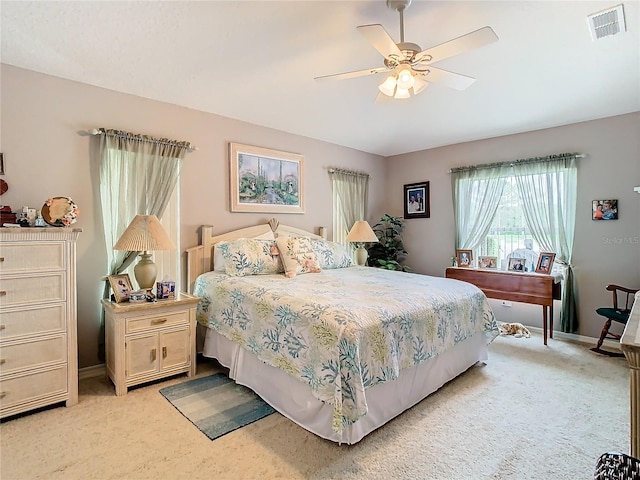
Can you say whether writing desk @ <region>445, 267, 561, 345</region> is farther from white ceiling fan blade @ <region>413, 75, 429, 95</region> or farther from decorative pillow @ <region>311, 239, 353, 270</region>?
white ceiling fan blade @ <region>413, 75, 429, 95</region>

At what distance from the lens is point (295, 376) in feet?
7.11

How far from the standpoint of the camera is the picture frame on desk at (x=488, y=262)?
454cm

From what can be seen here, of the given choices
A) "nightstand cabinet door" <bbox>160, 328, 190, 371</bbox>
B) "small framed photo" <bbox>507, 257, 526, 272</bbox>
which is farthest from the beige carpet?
"small framed photo" <bbox>507, 257, 526, 272</bbox>

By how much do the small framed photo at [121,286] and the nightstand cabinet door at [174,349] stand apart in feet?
1.41

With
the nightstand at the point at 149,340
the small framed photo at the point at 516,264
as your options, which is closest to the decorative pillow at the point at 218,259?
the nightstand at the point at 149,340

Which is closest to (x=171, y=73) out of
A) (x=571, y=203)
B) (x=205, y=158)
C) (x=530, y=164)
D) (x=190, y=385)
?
(x=205, y=158)

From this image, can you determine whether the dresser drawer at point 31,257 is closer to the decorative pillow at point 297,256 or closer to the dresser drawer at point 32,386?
the dresser drawer at point 32,386

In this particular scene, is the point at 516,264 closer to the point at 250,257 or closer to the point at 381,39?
the point at 250,257

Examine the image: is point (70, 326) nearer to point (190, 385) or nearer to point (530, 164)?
point (190, 385)

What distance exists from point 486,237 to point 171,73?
4.19 metres

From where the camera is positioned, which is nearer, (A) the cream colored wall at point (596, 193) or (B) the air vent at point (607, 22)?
(B) the air vent at point (607, 22)

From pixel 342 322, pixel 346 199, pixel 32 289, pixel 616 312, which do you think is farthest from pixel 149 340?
pixel 616 312

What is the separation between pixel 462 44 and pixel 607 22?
1.37 metres

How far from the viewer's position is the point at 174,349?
2869 millimetres
